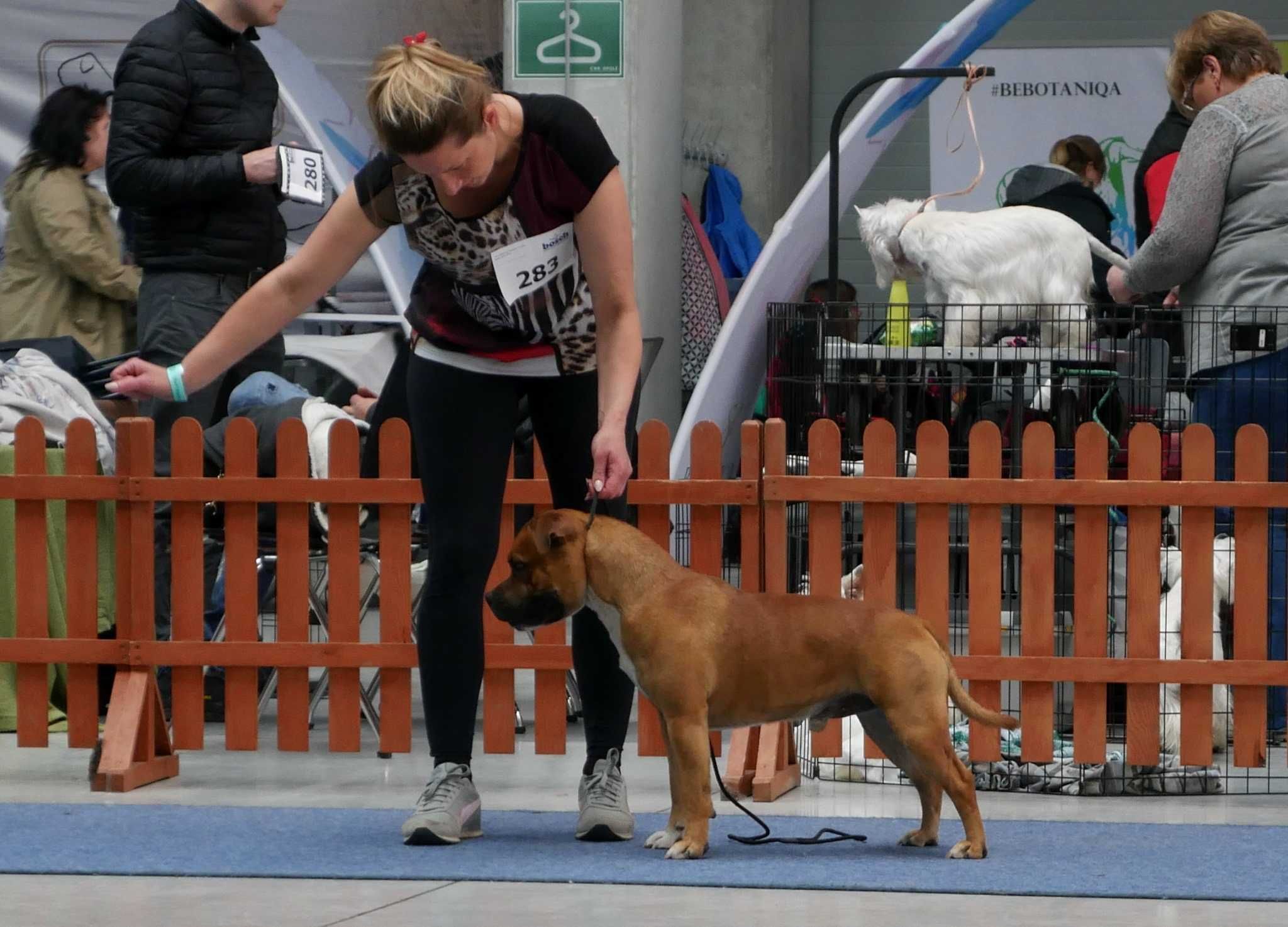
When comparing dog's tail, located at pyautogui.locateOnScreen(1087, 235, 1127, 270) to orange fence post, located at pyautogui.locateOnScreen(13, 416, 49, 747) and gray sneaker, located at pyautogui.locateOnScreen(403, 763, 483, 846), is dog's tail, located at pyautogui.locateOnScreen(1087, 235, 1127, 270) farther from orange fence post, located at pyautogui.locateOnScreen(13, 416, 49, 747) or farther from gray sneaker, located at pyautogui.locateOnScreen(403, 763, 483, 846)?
orange fence post, located at pyautogui.locateOnScreen(13, 416, 49, 747)

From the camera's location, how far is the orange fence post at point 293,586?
4.67 m

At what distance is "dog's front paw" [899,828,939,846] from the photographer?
3.73 metres

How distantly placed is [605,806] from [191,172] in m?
2.65

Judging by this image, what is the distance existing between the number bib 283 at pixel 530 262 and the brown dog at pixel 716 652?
448mm

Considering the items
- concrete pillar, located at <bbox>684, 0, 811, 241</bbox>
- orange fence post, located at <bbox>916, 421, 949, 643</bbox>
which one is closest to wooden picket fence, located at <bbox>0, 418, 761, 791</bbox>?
orange fence post, located at <bbox>916, 421, 949, 643</bbox>

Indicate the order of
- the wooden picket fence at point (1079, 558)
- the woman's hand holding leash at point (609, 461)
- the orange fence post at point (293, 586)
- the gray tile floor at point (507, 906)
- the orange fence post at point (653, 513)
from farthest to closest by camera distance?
the orange fence post at point (293, 586)
the orange fence post at point (653, 513)
the wooden picket fence at point (1079, 558)
the woman's hand holding leash at point (609, 461)
the gray tile floor at point (507, 906)

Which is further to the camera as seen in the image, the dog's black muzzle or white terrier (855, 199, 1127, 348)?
white terrier (855, 199, 1127, 348)

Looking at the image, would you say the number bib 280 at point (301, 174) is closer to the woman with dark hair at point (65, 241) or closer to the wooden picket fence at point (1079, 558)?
the woman with dark hair at point (65, 241)

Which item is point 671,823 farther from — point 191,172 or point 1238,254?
point 191,172

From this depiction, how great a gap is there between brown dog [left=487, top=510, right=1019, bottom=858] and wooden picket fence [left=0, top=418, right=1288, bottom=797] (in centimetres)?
79

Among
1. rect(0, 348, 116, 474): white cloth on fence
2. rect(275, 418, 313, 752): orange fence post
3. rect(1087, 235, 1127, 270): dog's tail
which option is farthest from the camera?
rect(1087, 235, 1127, 270): dog's tail

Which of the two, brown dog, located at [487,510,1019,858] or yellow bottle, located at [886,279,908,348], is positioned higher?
yellow bottle, located at [886,279,908,348]

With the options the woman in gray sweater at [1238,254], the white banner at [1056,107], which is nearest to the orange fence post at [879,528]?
the woman in gray sweater at [1238,254]

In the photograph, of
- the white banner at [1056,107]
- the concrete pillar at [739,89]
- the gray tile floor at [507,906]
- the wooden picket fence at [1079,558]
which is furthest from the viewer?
the white banner at [1056,107]
